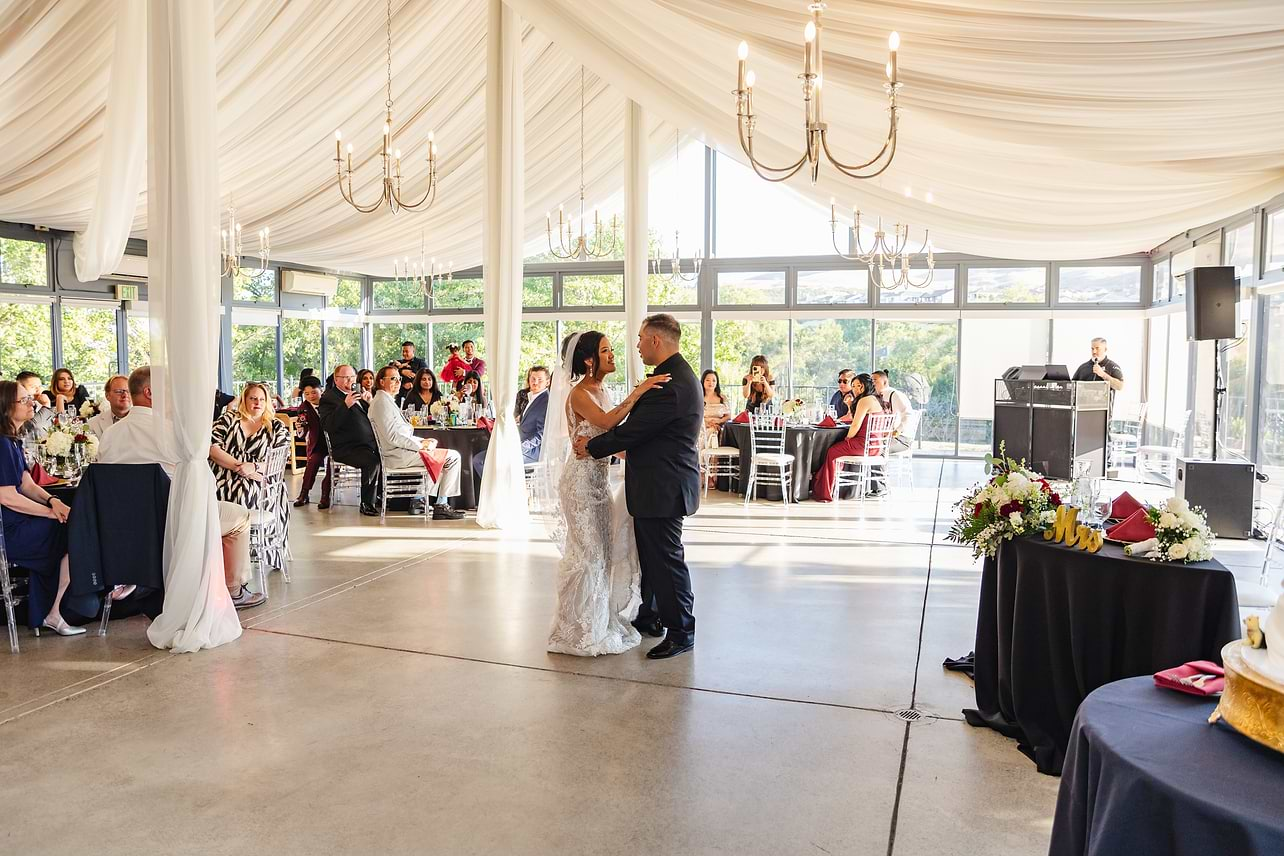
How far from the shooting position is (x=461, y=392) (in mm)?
10602

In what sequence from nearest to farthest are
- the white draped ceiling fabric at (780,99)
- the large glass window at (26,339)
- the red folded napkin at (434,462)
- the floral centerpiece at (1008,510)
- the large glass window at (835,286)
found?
the floral centerpiece at (1008,510) < the white draped ceiling fabric at (780,99) < the red folded napkin at (434,462) < the large glass window at (26,339) < the large glass window at (835,286)

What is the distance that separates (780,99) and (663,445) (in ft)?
10.1

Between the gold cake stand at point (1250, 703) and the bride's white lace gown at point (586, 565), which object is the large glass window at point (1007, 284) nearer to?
the bride's white lace gown at point (586, 565)

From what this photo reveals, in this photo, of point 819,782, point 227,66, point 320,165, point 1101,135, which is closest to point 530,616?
point 819,782

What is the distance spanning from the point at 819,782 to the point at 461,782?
1319mm

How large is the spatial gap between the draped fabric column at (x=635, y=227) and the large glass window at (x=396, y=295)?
10.2 metres

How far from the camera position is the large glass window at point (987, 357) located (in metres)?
14.1

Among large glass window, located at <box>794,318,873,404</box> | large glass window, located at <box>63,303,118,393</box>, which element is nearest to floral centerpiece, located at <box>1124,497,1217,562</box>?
large glass window, located at <box>794,318,873,404</box>

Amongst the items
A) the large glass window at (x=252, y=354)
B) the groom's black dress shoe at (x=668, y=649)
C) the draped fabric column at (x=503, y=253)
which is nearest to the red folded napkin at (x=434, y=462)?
the draped fabric column at (x=503, y=253)

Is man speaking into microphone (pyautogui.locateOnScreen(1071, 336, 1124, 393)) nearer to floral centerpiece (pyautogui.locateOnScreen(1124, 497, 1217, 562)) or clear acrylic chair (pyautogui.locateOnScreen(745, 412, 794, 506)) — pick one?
clear acrylic chair (pyautogui.locateOnScreen(745, 412, 794, 506))

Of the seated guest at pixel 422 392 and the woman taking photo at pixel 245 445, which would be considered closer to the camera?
the woman taking photo at pixel 245 445

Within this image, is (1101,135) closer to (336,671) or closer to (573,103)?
(336,671)

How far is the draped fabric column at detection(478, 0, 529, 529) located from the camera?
7.62 metres

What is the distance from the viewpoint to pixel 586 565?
15.5 feet
